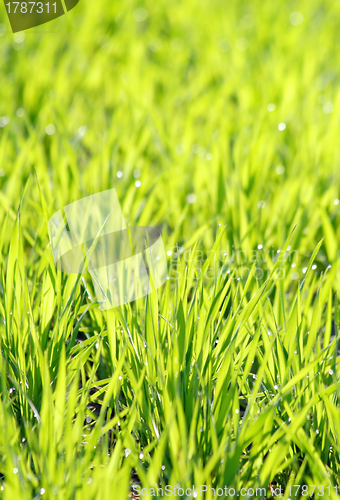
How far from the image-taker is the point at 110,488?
0.55 metres

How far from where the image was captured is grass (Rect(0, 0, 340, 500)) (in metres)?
0.65

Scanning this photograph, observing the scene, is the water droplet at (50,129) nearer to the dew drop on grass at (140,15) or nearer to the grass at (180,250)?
the grass at (180,250)

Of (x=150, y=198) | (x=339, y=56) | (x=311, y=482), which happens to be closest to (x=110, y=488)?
(x=311, y=482)

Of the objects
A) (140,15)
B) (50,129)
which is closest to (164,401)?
(50,129)

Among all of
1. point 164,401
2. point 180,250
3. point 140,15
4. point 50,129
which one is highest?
point 140,15

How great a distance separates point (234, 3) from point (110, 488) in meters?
2.70

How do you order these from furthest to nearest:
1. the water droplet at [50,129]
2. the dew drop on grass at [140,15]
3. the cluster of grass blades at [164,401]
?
the dew drop on grass at [140,15] → the water droplet at [50,129] → the cluster of grass blades at [164,401]

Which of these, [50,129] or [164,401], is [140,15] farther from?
[164,401]

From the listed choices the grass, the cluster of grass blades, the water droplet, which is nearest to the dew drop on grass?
the grass

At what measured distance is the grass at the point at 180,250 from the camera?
65 centimetres

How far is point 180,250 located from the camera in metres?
1.00

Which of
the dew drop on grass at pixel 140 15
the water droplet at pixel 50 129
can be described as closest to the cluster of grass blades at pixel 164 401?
the water droplet at pixel 50 129

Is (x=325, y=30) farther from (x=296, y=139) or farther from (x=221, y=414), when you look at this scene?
(x=221, y=414)

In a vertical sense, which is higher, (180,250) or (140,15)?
(140,15)
